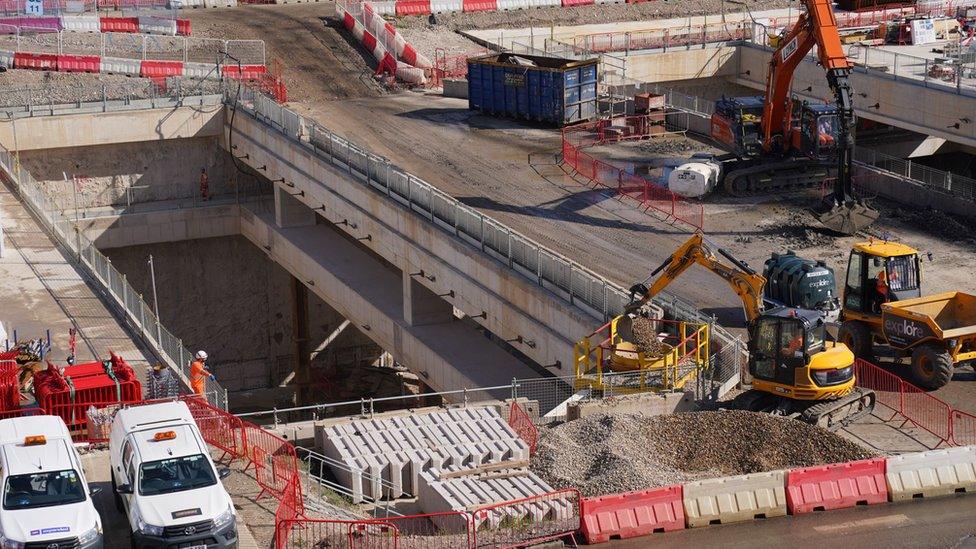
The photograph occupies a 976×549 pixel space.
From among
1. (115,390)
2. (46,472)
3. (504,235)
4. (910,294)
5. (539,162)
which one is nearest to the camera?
(46,472)

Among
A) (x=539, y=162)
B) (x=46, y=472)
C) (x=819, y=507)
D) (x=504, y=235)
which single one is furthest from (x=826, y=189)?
(x=46, y=472)

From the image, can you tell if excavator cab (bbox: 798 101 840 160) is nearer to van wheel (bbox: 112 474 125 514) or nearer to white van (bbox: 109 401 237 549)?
white van (bbox: 109 401 237 549)

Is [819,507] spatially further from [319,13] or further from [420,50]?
[319,13]

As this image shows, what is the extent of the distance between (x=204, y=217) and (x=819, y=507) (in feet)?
118

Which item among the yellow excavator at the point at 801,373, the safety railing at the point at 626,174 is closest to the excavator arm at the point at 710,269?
the yellow excavator at the point at 801,373

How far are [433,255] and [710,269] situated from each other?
39.4 ft

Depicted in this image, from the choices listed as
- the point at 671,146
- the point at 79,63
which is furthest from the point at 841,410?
the point at 79,63

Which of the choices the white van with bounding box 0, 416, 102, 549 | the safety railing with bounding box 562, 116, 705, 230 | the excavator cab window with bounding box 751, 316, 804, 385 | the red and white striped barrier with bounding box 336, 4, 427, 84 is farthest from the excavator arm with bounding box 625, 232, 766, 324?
the red and white striped barrier with bounding box 336, 4, 427, 84

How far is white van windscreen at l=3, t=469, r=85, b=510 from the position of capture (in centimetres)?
2078

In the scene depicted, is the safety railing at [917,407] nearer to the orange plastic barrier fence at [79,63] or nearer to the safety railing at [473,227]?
the safety railing at [473,227]

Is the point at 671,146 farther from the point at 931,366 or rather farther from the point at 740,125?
the point at 931,366

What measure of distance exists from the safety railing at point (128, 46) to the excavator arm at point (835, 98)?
26085mm

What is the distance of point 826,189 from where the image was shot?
4450 cm

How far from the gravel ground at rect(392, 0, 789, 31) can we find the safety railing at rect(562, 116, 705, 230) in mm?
19702
